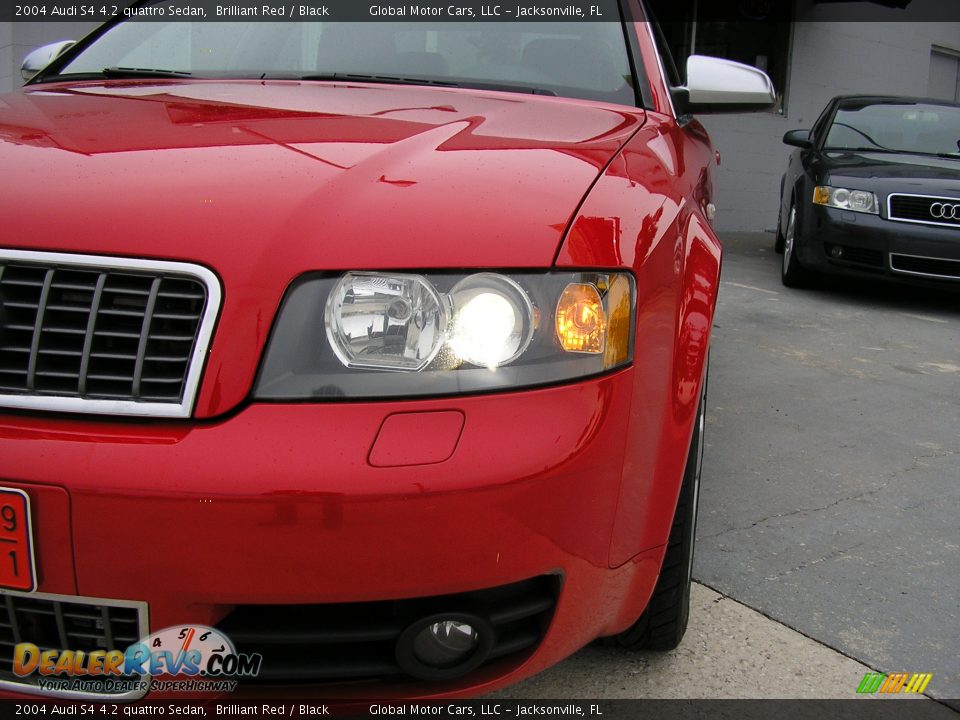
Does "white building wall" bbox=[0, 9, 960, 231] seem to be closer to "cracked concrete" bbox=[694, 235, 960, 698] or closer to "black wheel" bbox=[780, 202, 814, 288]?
"black wheel" bbox=[780, 202, 814, 288]

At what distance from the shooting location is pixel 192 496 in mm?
1167

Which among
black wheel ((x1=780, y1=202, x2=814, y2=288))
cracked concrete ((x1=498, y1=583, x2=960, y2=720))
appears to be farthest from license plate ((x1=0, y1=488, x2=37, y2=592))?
black wheel ((x1=780, y1=202, x2=814, y2=288))

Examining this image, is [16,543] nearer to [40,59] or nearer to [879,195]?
[40,59]

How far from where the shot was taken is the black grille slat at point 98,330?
128cm

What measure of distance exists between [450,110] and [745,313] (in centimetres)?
425

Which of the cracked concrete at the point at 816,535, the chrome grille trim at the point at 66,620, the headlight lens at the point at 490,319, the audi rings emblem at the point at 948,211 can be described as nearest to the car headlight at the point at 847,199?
the audi rings emblem at the point at 948,211

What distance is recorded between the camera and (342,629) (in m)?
1.28

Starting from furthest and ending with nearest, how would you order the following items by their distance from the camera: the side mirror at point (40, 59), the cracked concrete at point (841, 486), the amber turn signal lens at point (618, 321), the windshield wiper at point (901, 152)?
the windshield wiper at point (901, 152) < the side mirror at point (40, 59) < the cracked concrete at point (841, 486) < the amber turn signal lens at point (618, 321)

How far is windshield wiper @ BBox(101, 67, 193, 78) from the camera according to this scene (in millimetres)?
2320

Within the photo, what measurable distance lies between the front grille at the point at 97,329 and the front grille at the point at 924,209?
568 centimetres

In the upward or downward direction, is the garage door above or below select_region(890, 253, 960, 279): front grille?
above

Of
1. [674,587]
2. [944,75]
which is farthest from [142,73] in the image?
[944,75]

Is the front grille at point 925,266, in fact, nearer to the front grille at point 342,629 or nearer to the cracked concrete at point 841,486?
the cracked concrete at point 841,486

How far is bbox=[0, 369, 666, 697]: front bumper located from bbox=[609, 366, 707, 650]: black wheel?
57cm
